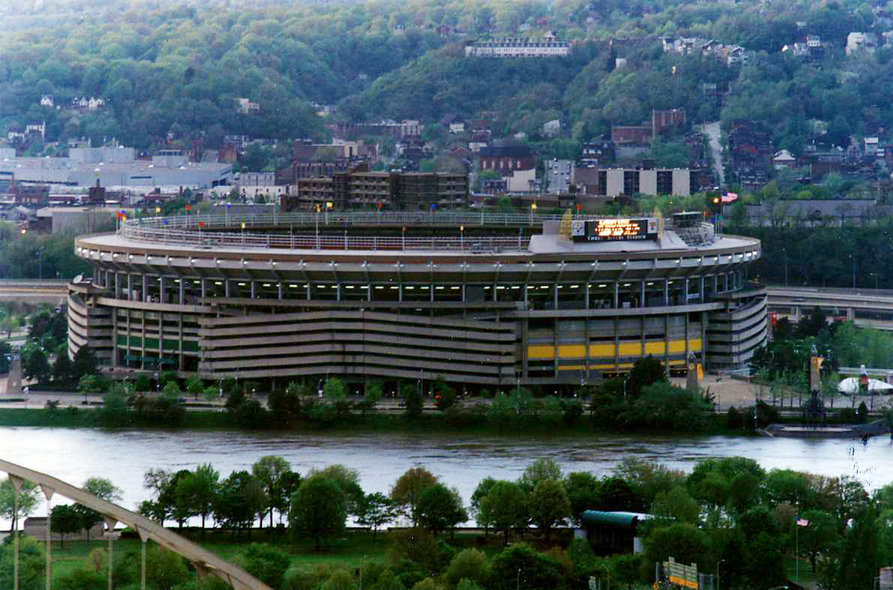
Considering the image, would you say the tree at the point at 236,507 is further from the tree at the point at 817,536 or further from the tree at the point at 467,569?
the tree at the point at 817,536

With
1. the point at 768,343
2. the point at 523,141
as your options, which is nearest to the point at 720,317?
the point at 768,343

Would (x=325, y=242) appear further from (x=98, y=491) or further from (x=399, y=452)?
(x=98, y=491)

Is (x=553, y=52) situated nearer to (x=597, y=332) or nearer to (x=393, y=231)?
(x=393, y=231)

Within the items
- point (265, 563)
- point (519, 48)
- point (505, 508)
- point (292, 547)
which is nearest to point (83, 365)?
point (292, 547)

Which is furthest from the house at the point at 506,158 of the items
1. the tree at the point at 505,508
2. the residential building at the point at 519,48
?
the tree at the point at 505,508

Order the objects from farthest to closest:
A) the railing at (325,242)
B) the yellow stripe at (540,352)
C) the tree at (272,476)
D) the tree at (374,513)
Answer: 1. the railing at (325,242)
2. the yellow stripe at (540,352)
3. the tree at (272,476)
4. the tree at (374,513)

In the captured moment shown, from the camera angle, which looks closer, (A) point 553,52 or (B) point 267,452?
(B) point 267,452

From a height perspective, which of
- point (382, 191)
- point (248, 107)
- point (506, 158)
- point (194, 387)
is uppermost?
point (248, 107)
